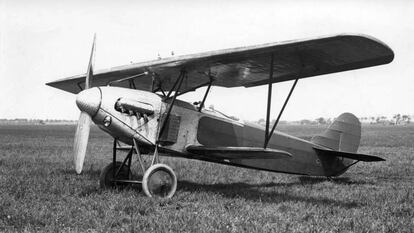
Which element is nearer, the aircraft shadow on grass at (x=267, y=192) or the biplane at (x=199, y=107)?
the biplane at (x=199, y=107)

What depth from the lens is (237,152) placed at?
770 cm

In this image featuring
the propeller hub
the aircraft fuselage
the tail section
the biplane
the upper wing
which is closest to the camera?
the upper wing

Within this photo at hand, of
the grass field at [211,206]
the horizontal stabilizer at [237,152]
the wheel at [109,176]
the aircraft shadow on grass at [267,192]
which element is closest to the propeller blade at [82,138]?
the grass field at [211,206]

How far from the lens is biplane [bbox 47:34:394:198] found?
707cm

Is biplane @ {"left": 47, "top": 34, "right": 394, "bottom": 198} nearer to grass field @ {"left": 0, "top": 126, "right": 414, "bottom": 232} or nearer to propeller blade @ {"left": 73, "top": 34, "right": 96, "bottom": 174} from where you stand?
propeller blade @ {"left": 73, "top": 34, "right": 96, "bottom": 174}

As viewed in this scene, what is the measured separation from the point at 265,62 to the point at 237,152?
1.86 metres

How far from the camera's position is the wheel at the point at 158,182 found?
716cm

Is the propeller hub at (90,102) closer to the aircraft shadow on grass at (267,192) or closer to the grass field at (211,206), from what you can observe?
the grass field at (211,206)

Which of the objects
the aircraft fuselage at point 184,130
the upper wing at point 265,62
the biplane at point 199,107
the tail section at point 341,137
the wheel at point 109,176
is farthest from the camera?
the tail section at point 341,137

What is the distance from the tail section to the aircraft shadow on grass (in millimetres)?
901

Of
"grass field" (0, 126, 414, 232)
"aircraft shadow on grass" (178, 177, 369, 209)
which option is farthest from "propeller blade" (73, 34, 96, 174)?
"aircraft shadow on grass" (178, 177, 369, 209)

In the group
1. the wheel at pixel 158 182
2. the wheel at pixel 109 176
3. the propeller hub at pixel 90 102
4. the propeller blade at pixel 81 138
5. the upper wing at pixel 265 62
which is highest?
the upper wing at pixel 265 62

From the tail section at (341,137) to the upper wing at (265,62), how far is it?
2.81 m

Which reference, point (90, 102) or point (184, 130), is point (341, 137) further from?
point (90, 102)
